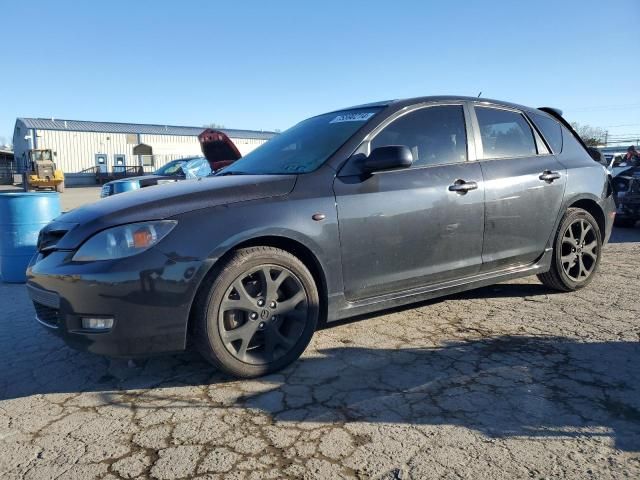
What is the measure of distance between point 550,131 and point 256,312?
325cm

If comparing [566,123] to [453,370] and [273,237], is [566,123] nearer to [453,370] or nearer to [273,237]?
[453,370]

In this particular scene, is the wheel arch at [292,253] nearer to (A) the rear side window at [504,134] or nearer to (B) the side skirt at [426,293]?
(B) the side skirt at [426,293]

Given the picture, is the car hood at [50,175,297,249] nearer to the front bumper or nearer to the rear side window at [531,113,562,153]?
the front bumper

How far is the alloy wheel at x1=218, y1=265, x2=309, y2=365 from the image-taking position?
274cm

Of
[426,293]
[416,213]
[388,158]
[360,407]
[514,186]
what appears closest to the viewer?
[360,407]

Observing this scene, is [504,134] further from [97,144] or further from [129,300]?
[97,144]

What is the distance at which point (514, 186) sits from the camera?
3852mm

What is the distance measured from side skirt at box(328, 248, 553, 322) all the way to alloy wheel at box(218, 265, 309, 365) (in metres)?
0.27

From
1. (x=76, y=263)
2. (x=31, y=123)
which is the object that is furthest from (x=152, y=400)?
(x=31, y=123)

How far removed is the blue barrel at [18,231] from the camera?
5.42 metres

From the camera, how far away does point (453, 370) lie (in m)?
2.87

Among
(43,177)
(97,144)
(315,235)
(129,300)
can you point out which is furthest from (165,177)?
(97,144)

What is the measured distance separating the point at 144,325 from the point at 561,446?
2043 mm

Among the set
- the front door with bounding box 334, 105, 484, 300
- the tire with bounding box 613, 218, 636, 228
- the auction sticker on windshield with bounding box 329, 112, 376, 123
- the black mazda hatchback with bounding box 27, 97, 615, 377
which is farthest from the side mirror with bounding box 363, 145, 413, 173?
the tire with bounding box 613, 218, 636, 228
